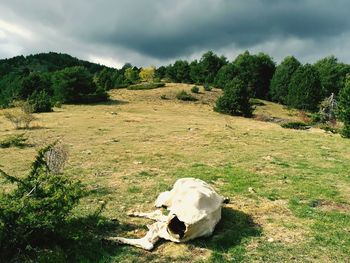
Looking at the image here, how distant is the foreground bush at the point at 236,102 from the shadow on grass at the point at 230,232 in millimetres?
32790

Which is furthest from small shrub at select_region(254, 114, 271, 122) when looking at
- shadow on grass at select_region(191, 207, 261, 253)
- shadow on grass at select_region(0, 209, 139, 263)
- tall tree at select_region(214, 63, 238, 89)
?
shadow on grass at select_region(0, 209, 139, 263)

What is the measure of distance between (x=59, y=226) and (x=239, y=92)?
36356 millimetres

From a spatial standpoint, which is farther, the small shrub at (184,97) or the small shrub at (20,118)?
the small shrub at (184,97)

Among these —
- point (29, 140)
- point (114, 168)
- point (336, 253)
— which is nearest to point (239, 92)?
point (29, 140)

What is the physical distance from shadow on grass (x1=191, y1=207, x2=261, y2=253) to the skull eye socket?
305 mm

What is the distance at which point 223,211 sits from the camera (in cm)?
934

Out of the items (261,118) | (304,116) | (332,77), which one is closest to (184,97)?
(261,118)

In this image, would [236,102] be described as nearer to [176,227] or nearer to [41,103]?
[41,103]

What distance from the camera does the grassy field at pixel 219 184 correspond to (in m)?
7.30

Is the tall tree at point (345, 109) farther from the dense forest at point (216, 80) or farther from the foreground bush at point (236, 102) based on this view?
the foreground bush at point (236, 102)

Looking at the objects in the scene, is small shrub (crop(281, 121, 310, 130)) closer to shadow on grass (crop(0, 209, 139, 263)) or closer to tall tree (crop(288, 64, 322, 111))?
tall tree (crop(288, 64, 322, 111))

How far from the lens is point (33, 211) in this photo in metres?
→ 6.80

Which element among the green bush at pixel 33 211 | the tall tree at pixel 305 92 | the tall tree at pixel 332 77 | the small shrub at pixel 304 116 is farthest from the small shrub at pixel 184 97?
the green bush at pixel 33 211

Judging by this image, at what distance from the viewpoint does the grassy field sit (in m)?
7.30
